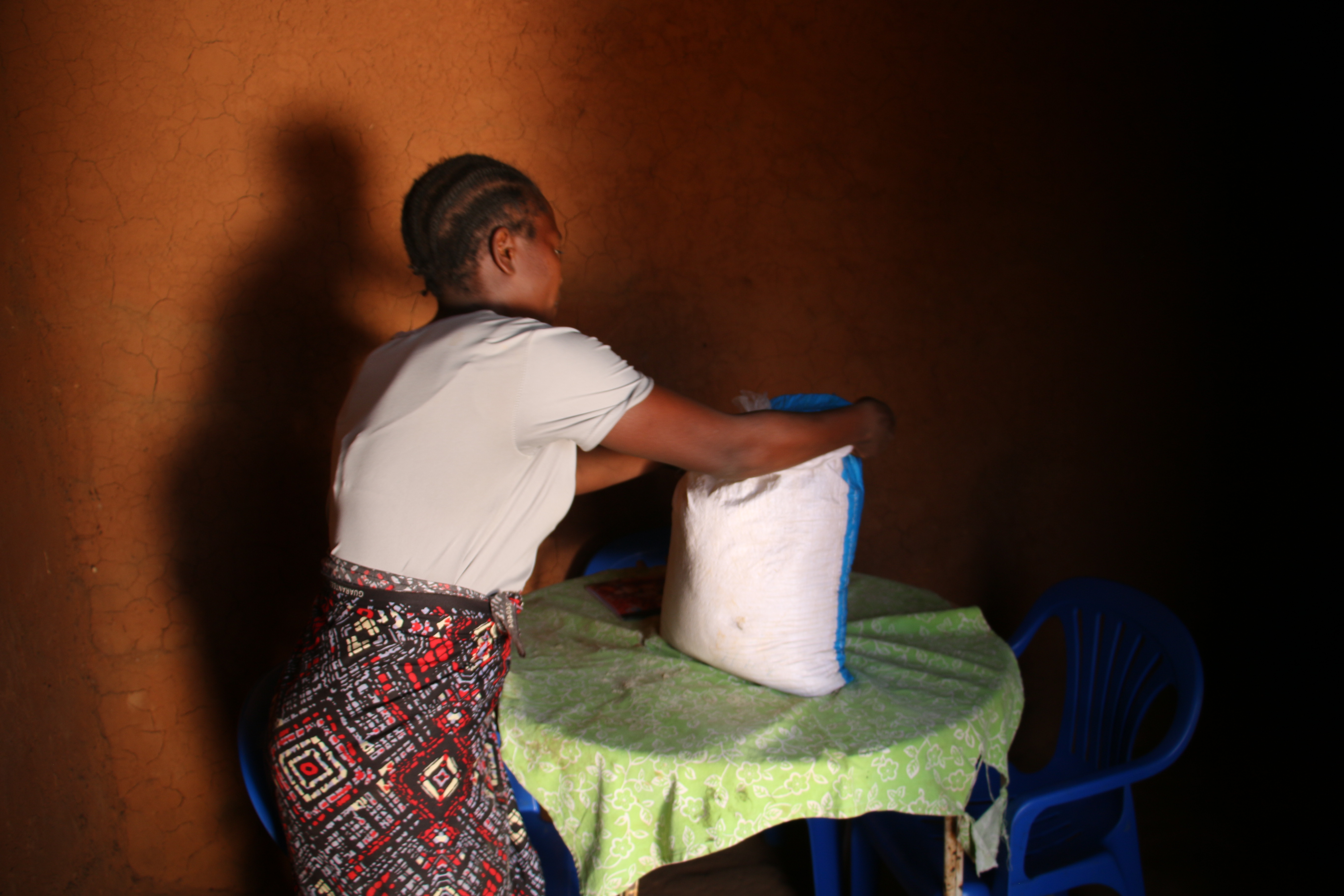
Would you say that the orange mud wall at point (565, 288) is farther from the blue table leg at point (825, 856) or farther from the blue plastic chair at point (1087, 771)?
the blue table leg at point (825, 856)

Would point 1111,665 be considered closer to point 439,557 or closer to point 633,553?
point 633,553

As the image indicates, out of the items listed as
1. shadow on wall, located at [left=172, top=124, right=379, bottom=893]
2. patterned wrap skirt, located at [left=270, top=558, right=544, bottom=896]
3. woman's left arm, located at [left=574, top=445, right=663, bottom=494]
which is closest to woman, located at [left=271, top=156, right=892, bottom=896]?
patterned wrap skirt, located at [left=270, top=558, right=544, bottom=896]

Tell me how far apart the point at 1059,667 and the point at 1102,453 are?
0.74 meters

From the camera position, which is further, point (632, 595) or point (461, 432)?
point (632, 595)

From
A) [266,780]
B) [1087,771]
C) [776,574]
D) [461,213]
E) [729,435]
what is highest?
[461,213]

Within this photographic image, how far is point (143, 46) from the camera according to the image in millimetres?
1910

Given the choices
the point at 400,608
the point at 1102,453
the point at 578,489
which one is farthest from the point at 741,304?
the point at 400,608

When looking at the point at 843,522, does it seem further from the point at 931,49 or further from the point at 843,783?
the point at 931,49

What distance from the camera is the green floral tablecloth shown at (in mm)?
1173

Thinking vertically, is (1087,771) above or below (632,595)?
below

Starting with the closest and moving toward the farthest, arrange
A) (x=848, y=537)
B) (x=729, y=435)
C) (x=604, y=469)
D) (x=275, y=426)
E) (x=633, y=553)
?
(x=729, y=435)
(x=848, y=537)
(x=604, y=469)
(x=275, y=426)
(x=633, y=553)

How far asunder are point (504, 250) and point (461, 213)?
9cm

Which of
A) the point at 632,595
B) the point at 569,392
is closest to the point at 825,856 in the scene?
the point at 632,595

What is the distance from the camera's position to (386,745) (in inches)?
45.3
